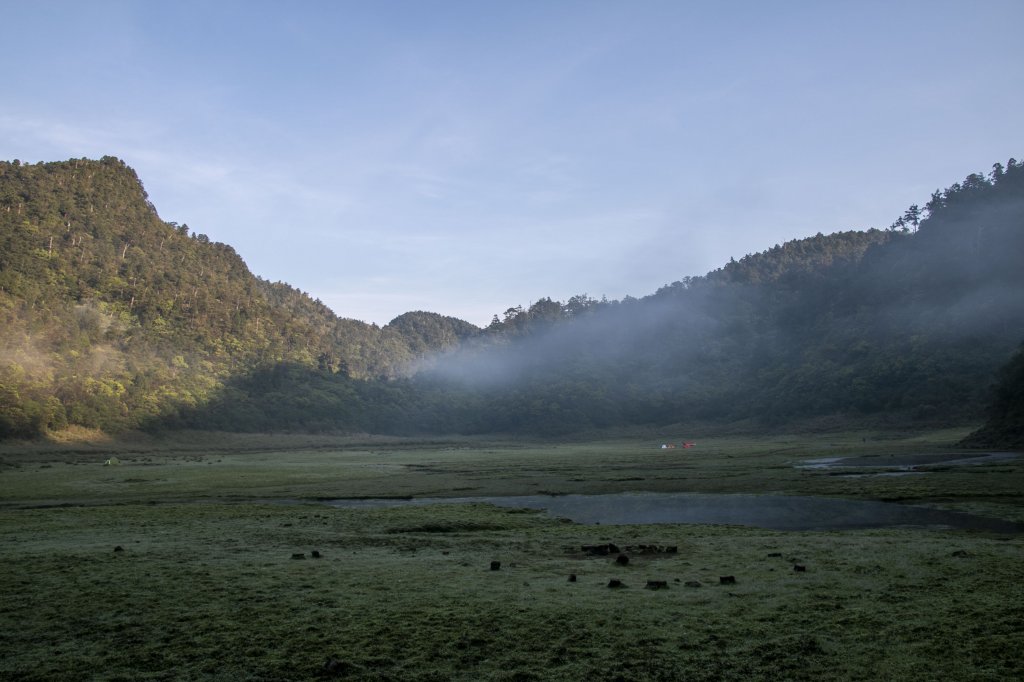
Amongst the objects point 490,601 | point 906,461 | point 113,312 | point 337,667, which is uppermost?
point 113,312

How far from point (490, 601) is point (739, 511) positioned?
19.0m

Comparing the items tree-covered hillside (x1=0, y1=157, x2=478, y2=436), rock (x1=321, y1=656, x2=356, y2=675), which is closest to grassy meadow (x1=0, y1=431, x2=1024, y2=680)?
rock (x1=321, y1=656, x2=356, y2=675)

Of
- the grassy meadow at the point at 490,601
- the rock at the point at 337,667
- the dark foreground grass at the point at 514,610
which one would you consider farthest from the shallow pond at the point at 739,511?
the rock at the point at 337,667

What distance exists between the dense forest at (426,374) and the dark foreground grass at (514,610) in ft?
286

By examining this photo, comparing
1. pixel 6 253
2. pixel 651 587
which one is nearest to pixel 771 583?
pixel 651 587

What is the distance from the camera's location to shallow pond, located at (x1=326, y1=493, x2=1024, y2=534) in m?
24.0

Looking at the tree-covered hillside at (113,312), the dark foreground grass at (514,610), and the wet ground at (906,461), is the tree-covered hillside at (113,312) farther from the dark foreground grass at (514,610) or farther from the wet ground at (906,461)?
the wet ground at (906,461)

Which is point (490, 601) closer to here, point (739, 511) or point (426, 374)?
point (739, 511)

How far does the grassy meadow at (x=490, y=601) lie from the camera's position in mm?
9664

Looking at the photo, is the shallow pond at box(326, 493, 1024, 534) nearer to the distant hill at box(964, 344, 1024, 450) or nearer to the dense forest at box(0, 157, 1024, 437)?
the distant hill at box(964, 344, 1024, 450)

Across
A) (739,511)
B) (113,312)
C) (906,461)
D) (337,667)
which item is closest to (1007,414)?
(906,461)

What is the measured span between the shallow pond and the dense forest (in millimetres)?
78655

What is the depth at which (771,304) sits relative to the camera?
653 feet

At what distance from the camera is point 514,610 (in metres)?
12.1
